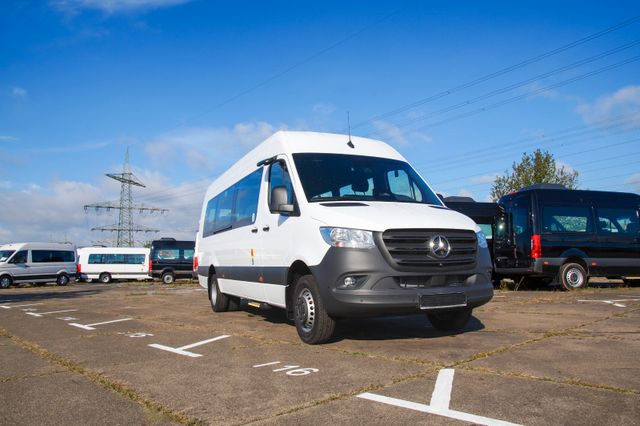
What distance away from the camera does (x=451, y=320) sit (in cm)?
638

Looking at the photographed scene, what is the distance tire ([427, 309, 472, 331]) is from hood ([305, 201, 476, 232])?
1172mm

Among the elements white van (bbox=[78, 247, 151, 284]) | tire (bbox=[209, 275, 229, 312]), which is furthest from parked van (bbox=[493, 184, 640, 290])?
white van (bbox=[78, 247, 151, 284])

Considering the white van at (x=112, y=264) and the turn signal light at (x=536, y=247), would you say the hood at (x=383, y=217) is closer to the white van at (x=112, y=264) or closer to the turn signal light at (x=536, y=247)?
the turn signal light at (x=536, y=247)

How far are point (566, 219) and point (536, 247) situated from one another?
122cm

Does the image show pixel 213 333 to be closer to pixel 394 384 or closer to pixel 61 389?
pixel 61 389

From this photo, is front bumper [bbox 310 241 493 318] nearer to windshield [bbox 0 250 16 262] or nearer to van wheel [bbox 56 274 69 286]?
windshield [bbox 0 250 16 262]

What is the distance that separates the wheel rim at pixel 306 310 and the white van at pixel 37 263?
93.4 ft

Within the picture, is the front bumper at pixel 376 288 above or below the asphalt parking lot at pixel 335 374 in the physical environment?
above

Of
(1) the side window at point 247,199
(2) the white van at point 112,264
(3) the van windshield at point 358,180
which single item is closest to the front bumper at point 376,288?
(3) the van windshield at point 358,180

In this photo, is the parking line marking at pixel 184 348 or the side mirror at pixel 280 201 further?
the side mirror at pixel 280 201

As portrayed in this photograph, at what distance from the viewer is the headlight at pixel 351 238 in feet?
17.2

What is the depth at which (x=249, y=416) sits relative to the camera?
3186 mm

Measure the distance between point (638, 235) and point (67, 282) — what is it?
29.8m

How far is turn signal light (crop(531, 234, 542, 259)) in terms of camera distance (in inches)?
521
